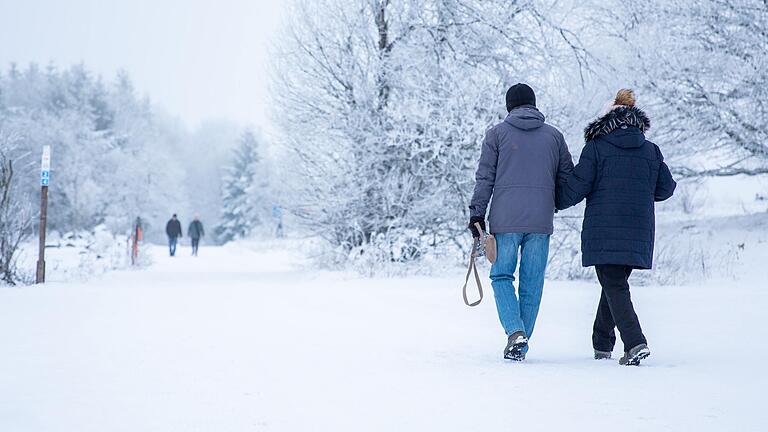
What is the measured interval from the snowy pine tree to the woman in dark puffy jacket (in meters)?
58.5

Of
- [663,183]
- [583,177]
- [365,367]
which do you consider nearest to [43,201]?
[365,367]

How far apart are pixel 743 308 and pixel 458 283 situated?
3904 mm

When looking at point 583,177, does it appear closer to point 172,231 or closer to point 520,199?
point 520,199

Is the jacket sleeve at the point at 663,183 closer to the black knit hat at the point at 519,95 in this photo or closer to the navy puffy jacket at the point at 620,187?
the navy puffy jacket at the point at 620,187

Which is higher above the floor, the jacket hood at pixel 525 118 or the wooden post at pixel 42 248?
the jacket hood at pixel 525 118

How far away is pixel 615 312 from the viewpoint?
4.85m

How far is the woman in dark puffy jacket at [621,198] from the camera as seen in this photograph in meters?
4.81

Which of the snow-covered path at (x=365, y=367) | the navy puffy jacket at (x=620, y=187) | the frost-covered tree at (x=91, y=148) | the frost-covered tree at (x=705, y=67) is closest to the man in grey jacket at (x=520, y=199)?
the navy puffy jacket at (x=620, y=187)

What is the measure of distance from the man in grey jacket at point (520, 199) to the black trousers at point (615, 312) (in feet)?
1.45

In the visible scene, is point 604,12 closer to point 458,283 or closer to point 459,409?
point 458,283

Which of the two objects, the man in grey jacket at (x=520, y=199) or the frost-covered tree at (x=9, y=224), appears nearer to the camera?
the man in grey jacket at (x=520, y=199)

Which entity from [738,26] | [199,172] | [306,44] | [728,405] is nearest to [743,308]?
[728,405]

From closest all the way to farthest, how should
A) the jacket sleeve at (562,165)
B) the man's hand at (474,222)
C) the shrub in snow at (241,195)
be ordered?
the man's hand at (474,222) → the jacket sleeve at (562,165) → the shrub in snow at (241,195)

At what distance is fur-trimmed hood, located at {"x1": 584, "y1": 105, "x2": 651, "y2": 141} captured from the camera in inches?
195
